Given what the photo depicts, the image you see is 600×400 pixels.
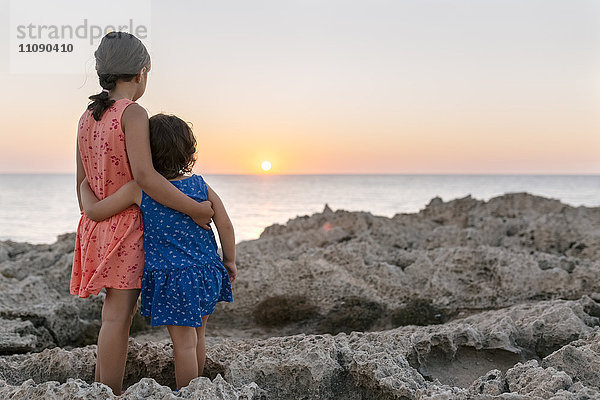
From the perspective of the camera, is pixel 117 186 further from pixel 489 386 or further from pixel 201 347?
pixel 489 386

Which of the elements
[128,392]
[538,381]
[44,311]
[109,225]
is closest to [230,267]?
[109,225]

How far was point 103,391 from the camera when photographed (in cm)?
231

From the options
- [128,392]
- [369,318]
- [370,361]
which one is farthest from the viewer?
[369,318]

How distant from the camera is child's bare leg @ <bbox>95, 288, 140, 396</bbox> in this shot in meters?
2.67

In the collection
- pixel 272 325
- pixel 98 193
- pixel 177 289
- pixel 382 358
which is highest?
pixel 98 193

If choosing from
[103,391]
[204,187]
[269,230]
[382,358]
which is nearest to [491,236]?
[269,230]

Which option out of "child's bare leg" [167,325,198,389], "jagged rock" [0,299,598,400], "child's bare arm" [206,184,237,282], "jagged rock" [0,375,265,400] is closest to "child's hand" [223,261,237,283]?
"child's bare arm" [206,184,237,282]

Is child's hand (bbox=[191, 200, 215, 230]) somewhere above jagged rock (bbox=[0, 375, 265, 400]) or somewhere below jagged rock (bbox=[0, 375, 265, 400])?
above

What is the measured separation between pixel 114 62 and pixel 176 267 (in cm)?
103

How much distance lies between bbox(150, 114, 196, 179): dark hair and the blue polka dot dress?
89mm

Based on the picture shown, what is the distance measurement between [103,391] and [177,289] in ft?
1.81

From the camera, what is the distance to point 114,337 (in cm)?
267

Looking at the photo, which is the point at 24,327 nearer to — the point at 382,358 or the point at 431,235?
the point at 382,358

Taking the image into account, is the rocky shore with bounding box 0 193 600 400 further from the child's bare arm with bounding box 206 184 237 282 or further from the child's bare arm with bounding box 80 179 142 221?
the child's bare arm with bounding box 80 179 142 221
